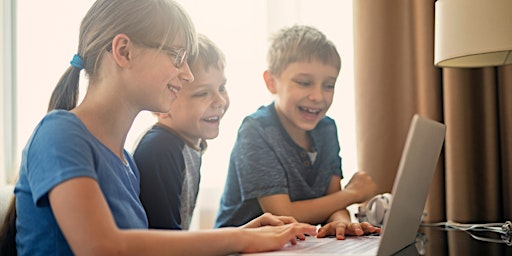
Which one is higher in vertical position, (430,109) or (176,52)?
(176,52)

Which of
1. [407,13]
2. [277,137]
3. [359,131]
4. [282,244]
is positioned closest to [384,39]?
[407,13]

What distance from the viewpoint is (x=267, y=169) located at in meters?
1.61

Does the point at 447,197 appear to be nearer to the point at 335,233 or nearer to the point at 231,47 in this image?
the point at 231,47

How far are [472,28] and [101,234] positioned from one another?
1.20 metres

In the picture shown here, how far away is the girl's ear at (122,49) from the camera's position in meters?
0.95

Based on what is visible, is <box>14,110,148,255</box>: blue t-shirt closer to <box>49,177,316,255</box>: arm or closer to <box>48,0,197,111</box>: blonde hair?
<box>49,177,316,255</box>: arm

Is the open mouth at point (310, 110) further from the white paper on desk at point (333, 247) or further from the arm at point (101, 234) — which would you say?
the arm at point (101, 234)

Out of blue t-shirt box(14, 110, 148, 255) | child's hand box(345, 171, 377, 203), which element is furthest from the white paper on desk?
child's hand box(345, 171, 377, 203)

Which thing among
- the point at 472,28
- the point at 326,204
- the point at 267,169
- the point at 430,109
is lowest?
the point at 326,204

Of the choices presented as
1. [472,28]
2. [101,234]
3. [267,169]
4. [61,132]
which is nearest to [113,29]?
[61,132]

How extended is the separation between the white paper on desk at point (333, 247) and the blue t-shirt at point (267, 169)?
612mm

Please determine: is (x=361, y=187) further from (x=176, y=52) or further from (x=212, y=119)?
(x=176, y=52)

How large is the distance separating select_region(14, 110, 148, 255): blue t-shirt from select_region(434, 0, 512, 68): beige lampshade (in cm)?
103

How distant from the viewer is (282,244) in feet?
2.65
